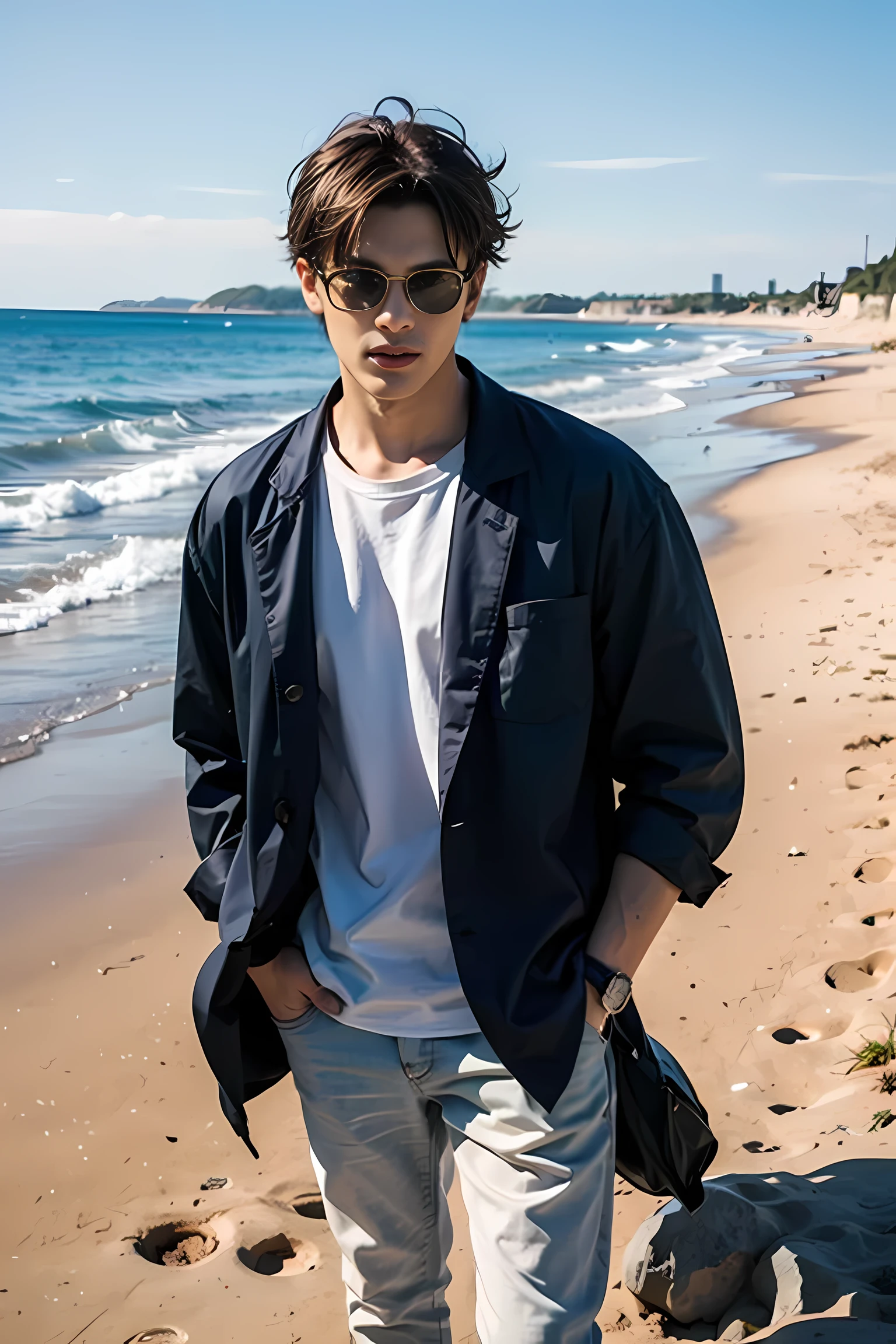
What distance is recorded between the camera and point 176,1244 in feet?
10.3

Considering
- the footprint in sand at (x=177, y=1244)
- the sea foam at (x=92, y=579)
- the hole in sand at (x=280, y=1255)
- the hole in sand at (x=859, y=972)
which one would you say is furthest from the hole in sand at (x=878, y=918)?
the sea foam at (x=92, y=579)

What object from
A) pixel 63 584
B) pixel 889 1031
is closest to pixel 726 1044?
pixel 889 1031

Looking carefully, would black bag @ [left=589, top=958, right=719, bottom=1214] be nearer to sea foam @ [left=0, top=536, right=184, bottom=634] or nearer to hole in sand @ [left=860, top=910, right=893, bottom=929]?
hole in sand @ [left=860, top=910, right=893, bottom=929]

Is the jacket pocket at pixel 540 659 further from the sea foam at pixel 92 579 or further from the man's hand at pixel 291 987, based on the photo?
the sea foam at pixel 92 579

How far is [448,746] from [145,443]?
22428 mm

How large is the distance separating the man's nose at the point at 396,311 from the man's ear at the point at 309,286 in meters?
0.18

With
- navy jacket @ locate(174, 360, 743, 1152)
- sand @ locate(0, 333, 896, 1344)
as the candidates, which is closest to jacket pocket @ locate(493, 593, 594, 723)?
navy jacket @ locate(174, 360, 743, 1152)

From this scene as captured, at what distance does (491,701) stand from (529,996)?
1.50ft

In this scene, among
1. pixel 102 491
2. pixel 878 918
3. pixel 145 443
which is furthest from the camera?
pixel 145 443

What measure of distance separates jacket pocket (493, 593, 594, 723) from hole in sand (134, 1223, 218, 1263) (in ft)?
6.84

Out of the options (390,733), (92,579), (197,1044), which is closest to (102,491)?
(92,579)

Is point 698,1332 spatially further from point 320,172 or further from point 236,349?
point 236,349

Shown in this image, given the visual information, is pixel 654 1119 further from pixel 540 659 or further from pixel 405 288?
pixel 405 288

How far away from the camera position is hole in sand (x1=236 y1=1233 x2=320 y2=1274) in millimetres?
3037
